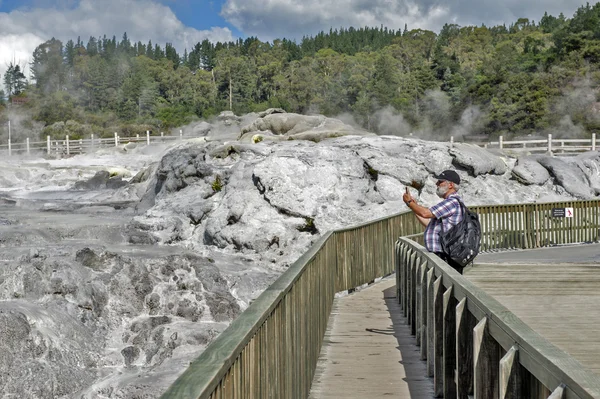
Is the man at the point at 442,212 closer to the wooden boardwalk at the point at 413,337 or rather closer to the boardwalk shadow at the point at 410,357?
the wooden boardwalk at the point at 413,337

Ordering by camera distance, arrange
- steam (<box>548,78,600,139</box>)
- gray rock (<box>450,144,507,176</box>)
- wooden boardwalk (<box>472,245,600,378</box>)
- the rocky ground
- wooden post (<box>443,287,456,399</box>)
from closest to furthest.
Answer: wooden boardwalk (<box>472,245,600,378</box>)
wooden post (<box>443,287,456,399</box>)
the rocky ground
gray rock (<box>450,144,507,176</box>)
steam (<box>548,78,600,139</box>)

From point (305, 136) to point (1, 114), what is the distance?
84.4 m

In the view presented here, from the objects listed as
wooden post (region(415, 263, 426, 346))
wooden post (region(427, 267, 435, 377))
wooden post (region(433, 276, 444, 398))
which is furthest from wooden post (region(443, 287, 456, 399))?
wooden post (region(415, 263, 426, 346))

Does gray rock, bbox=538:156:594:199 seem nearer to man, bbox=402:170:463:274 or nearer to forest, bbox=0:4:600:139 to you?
man, bbox=402:170:463:274

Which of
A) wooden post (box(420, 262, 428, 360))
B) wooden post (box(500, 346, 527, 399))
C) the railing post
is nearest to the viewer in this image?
wooden post (box(500, 346, 527, 399))

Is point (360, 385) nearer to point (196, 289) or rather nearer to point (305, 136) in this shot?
point (196, 289)

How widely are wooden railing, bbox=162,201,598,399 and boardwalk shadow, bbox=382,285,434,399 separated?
379 mm

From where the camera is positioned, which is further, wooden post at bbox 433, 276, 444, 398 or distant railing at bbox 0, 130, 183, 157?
distant railing at bbox 0, 130, 183, 157

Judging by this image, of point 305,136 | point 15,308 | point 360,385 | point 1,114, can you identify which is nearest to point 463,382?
point 360,385

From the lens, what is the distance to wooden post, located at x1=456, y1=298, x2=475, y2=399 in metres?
5.21

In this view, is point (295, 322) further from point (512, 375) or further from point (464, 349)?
point (512, 375)

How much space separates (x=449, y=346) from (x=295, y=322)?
136 cm

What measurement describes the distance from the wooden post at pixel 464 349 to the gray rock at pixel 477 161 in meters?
24.4

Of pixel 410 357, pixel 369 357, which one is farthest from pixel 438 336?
pixel 369 357
